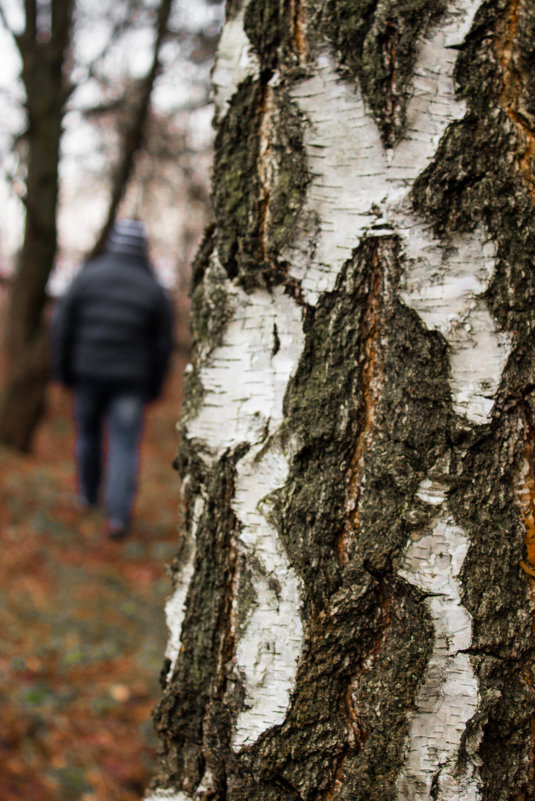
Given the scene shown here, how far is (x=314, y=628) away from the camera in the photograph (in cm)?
98

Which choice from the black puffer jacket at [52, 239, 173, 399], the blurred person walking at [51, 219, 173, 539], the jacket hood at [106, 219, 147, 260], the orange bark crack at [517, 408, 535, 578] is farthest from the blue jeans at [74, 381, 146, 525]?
the orange bark crack at [517, 408, 535, 578]

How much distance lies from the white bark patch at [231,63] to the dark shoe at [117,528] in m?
4.03

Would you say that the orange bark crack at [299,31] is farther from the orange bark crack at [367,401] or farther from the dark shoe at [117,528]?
the dark shoe at [117,528]

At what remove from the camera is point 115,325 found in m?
4.68

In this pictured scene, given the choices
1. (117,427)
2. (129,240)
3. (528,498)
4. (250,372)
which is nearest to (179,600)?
(250,372)

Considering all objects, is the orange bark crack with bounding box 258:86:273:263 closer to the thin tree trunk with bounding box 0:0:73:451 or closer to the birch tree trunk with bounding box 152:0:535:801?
the birch tree trunk with bounding box 152:0:535:801

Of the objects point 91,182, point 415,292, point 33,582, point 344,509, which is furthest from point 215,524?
point 91,182

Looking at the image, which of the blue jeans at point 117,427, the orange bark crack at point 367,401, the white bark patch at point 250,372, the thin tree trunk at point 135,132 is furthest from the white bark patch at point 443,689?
the thin tree trunk at point 135,132

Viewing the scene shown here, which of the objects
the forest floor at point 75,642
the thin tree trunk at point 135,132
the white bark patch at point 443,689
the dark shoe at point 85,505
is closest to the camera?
the white bark patch at point 443,689

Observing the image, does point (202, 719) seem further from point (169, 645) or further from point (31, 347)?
point (31, 347)

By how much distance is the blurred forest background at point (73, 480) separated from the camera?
2428mm

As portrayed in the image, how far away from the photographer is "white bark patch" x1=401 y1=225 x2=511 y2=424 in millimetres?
957

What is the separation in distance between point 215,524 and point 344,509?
231mm

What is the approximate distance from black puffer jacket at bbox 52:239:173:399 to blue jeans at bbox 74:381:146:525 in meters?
0.12
